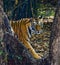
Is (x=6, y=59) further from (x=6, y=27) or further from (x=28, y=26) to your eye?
(x=28, y=26)

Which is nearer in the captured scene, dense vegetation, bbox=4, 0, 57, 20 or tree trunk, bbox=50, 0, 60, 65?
tree trunk, bbox=50, 0, 60, 65

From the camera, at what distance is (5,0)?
6637mm

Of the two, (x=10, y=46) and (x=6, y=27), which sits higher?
(x=6, y=27)

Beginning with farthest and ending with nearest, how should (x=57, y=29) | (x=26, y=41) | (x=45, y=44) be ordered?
1. (x=45, y=44)
2. (x=26, y=41)
3. (x=57, y=29)

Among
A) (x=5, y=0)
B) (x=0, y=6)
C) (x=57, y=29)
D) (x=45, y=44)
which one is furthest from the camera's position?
(x=5, y=0)

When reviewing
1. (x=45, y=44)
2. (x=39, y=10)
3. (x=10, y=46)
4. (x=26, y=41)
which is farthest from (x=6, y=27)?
(x=39, y=10)

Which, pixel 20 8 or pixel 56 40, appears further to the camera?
pixel 20 8

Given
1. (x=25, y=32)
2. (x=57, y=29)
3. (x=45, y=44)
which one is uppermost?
(x=57, y=29)

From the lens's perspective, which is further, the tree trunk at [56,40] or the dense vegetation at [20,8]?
the dense vegetation at [20,8]

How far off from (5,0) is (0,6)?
2.74m

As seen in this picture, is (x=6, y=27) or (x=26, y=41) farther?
(x=26, y=41)

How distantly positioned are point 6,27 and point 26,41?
3.67ft

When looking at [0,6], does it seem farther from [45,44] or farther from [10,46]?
[45,44]

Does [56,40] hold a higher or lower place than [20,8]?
lower
